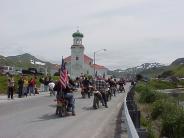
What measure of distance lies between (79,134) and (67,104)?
6.41 metres

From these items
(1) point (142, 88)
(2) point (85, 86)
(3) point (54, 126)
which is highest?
(1) point (142, 88)

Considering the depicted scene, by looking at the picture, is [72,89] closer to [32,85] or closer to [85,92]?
[85,92]

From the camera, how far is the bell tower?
139 m

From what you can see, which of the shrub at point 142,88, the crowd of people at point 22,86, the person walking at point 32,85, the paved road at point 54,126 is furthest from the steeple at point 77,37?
the paved road at point 54,126

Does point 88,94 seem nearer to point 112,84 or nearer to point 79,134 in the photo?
point 112,84

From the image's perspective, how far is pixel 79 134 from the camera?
15992 mm

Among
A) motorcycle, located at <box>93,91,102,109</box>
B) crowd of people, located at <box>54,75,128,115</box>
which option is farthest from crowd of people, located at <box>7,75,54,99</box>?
motorcycle, located at <box>93,91,102,109</box>

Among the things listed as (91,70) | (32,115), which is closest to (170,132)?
(32,115)

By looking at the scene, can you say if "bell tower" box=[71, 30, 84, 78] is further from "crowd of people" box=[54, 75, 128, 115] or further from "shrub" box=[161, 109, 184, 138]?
"shrub" box=[161, 109, 184, 138]

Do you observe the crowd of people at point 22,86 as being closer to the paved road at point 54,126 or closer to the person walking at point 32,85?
the person walking at point 32,85

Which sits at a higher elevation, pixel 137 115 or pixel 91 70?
pixel 91 70

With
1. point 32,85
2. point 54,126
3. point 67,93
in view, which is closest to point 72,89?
point 67,93

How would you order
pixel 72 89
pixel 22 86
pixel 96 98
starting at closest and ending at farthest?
pixel 72 89 → pixel 96 98 → pixel 22 86

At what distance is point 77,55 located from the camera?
474ft
